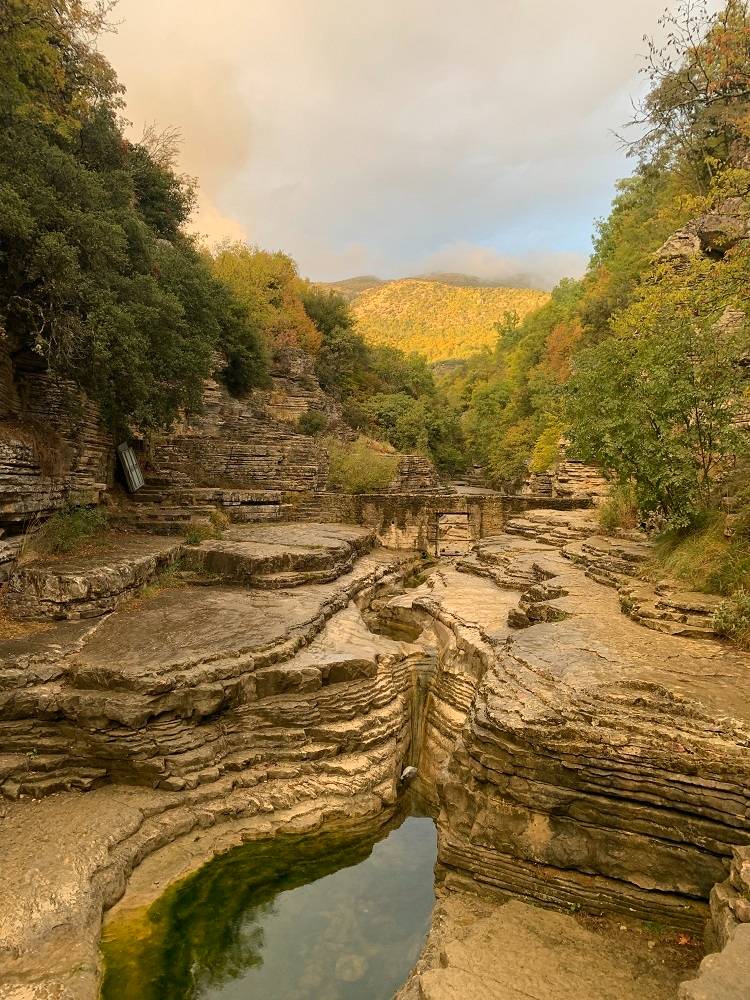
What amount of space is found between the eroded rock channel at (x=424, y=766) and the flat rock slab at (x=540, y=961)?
19mm

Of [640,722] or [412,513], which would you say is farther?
[412,513]

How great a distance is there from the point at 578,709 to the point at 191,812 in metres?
4.45

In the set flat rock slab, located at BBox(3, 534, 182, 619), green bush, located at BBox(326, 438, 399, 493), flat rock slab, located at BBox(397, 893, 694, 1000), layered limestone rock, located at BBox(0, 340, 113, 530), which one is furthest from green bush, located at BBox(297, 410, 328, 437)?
flat rock slab, located at BBox(397, 893, 694, 1000)

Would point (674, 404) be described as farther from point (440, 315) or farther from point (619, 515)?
point (440, 315)

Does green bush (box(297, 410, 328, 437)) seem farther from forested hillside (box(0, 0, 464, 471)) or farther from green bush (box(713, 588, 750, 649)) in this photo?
green bush (box(713, 588, 750, 649))

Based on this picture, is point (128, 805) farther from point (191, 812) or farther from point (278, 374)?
point (278, 374)

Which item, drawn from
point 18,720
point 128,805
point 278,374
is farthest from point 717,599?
point 278,374

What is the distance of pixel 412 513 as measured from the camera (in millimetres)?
19578

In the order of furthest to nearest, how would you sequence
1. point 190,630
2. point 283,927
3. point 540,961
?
point 190,630
point 283,927
point 540,961

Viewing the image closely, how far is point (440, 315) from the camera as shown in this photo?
79688 mm

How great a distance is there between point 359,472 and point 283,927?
16.2m

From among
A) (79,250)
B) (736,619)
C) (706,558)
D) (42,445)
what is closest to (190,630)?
(42,445)

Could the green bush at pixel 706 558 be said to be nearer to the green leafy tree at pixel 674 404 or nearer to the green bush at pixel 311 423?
the green leafy tree at pixel 674 404

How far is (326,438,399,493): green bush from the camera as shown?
20.7m
